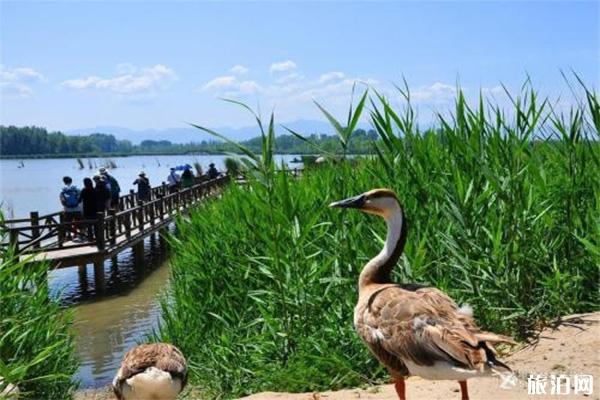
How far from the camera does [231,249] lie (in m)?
7.68

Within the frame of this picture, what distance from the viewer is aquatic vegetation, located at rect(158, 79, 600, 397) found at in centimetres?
548

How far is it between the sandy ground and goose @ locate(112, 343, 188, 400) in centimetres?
74

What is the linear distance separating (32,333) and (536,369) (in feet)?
16.6

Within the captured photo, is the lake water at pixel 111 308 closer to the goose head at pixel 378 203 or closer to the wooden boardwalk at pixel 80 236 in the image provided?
the wooden boardwalk at pixel 80 236

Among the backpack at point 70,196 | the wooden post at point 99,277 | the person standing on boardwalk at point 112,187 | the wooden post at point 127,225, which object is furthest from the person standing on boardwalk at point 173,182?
the backpack at point 70,196

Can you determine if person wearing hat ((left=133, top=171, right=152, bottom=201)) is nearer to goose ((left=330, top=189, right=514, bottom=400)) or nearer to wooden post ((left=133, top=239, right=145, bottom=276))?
wooden post ((left=133, top=239, right=145, bottom=276))

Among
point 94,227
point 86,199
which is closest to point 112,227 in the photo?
point 94,227

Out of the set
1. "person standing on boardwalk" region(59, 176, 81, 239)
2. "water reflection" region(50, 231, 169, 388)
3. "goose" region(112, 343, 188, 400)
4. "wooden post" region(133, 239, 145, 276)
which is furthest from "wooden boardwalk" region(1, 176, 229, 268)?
"goose" region(112, 343, 188, 400)

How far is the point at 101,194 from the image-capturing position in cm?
1759

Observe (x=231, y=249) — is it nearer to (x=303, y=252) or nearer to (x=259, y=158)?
(x=303, y=252)

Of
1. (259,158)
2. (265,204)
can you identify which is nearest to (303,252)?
(265,204)

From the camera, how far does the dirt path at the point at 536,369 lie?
4.38 meters

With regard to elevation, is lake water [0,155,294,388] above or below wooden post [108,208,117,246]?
below

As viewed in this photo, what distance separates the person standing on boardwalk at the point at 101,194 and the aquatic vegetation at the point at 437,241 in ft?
37.1
